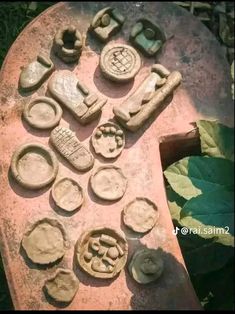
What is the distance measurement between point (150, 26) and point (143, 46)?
0.42 feet

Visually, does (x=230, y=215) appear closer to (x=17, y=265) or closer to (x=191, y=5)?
(x=17, y=265)

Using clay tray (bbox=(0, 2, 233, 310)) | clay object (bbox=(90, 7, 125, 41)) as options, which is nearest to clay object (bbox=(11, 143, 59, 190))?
clay tray (bbox=(0, 2, 233, 310))

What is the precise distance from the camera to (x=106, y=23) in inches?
93.7

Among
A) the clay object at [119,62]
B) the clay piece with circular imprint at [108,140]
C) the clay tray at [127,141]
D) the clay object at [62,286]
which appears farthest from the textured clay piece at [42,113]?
the clay object at [62,286]

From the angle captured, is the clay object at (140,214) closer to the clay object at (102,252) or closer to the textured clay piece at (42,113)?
the clay object at (102,252)

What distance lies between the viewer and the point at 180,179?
2.01 meters

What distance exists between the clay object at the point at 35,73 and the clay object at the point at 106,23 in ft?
0.92

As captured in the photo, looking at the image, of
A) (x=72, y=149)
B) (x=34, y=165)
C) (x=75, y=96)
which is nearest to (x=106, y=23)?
(x=75, y=96)

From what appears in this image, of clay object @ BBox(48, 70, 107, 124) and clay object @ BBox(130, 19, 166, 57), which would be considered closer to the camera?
clay object @ BBox(48, 70, 107, 124)

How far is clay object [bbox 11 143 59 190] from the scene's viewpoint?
2.06 meters

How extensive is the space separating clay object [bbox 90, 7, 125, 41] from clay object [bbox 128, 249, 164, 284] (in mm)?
1037

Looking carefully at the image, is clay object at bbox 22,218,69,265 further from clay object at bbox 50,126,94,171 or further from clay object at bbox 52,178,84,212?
clay object at bbox 50,126,94,171

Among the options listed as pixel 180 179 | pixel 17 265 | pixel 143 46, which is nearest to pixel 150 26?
pixel 143 46

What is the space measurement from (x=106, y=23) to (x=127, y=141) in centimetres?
60
